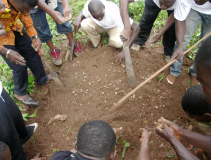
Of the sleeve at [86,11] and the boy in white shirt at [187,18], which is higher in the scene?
the sleeve at [86,11]

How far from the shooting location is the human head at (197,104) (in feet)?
6.40

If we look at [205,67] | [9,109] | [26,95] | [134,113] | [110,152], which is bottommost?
[134,113]

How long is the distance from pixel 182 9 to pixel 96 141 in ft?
7.47

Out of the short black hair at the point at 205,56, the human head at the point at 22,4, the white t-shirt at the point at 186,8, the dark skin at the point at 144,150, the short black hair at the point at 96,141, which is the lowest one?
the dark skin at the point at 144,150

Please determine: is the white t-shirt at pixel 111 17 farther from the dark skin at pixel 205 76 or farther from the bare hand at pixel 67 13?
the dark skin at pixel 205 76

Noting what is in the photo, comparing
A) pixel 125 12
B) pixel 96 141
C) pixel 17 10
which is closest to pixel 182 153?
pixel 96 141

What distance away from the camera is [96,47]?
363 cm

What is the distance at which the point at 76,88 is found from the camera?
2861 mm

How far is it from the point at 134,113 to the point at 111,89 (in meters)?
0.63

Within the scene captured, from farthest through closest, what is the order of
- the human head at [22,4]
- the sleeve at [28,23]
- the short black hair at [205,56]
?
the sleeve at [28,23]
the human head at [22,4]
the short black hair at [205,56]

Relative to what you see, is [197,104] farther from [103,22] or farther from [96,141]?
[103,22]

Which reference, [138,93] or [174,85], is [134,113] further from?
[174,85]

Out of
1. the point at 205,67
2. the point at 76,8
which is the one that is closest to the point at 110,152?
the point at 205,67

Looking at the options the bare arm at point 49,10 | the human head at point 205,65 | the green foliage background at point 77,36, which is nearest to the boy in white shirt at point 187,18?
the green foliage background at point 77,36
